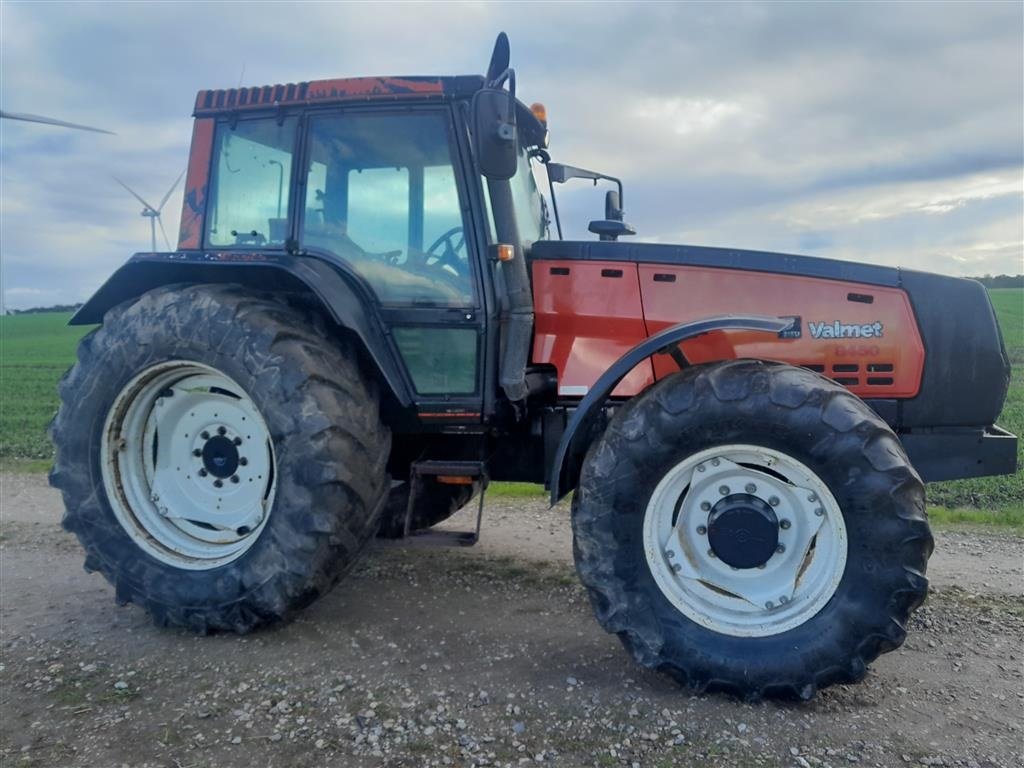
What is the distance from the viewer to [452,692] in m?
3.38

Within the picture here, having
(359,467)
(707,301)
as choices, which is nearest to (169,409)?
(359,467)

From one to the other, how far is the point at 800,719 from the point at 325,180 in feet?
10.8

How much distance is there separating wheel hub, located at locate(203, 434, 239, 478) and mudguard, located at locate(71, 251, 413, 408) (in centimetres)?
82

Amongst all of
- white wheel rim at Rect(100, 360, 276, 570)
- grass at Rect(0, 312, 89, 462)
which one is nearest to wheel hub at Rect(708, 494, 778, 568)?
white wheel rim at Rect(100, 360, 276, 570)

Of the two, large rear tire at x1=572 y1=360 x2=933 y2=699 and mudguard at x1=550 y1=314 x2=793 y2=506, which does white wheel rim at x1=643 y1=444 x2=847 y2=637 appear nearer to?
large rear tire at x1=572 y1=360 x2=933 y2=699

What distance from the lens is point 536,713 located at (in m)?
3.19

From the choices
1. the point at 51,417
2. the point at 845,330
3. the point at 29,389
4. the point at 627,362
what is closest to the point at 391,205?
the point at 627,362

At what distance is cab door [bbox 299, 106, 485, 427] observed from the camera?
3.99 m

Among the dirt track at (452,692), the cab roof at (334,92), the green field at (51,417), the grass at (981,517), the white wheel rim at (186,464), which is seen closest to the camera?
the dirt track at (452,692)

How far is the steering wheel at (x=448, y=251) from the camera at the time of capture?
4.00 meters

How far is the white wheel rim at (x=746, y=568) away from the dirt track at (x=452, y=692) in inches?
14.2

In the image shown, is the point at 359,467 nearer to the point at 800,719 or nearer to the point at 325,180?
the point at 325,180

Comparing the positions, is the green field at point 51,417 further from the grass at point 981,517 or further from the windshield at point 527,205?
the windshield at point 527,205

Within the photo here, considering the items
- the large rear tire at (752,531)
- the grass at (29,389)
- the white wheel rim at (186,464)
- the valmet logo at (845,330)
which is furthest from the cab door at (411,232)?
the grass at (29,389)
